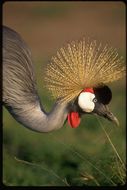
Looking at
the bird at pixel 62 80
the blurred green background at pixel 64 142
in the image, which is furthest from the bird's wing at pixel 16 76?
the blurred green background at pixel 64 142

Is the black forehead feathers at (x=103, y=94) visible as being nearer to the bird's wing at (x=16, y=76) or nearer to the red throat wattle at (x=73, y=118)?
the red throat wattle at (x=73, y=118)

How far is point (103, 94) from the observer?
3.96m

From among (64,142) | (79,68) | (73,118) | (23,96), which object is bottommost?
(64,142)

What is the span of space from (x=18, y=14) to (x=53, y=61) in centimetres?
1063

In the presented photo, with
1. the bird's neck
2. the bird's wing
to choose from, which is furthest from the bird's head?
the bird's wing

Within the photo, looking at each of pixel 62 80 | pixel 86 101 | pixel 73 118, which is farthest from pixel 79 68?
pixel 73 118

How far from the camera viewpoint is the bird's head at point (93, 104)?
3916mm

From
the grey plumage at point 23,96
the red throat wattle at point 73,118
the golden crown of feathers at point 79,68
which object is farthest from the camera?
the red throat wattle at point 73,118

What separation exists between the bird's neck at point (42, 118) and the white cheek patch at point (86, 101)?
0.29 feet

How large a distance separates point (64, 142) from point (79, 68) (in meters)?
1.04

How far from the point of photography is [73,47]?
3736 millimetres

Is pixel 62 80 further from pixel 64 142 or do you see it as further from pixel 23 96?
pixel 64 142
